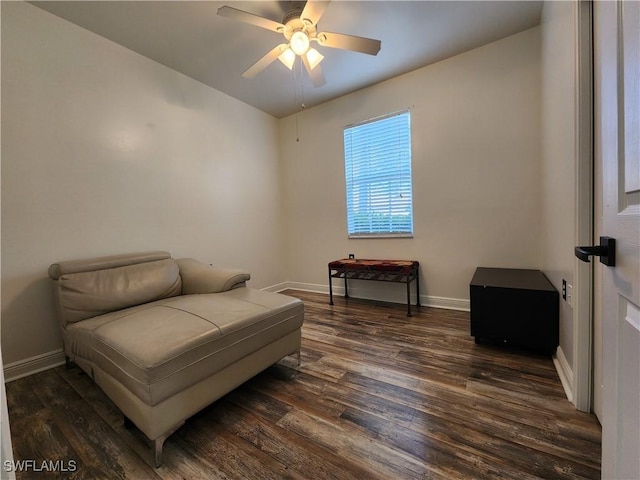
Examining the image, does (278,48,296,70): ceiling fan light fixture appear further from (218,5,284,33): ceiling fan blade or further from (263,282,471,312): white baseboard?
(263,282,471,312): white baseboard

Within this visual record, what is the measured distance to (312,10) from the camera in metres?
1.72

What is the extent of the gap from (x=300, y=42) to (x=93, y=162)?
2047mm

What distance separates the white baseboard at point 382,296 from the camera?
9.69 ft

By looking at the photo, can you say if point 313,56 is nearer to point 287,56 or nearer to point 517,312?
point 287,56

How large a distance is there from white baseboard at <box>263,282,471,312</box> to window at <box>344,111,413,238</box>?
30.6 inches

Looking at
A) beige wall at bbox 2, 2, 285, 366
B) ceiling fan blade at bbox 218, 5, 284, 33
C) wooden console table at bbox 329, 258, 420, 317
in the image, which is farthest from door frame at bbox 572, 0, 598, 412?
beige wall at bbox 2, 2, 285, 366

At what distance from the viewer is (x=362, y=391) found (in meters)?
1.61

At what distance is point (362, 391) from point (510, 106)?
9.69 feet

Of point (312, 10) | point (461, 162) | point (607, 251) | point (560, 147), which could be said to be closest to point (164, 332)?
point (607, 251)

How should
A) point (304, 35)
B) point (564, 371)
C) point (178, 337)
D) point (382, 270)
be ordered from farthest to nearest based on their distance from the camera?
point (382, 270), point (304, 35), point (564, 371), point (178, 337)

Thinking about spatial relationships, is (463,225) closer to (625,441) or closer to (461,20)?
(461,20)

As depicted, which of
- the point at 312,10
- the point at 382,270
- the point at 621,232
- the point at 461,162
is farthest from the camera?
the point at 382,270

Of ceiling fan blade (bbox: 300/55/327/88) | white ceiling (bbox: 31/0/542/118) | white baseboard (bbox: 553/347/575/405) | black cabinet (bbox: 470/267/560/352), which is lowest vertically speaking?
white baseboard (bbox: 553/347/575/405)

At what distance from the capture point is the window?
3199 mm
